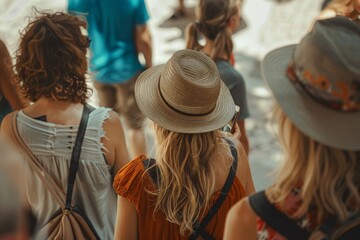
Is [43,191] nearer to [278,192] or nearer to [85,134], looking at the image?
[85,134]

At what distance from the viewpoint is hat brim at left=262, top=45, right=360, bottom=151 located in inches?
50.7

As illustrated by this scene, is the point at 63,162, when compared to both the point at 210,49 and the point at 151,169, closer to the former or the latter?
the point at 151,169

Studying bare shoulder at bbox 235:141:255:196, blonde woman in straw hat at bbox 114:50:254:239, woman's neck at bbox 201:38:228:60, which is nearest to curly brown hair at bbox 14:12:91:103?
blonde woman in straw hat at bbox 114:50:254:239

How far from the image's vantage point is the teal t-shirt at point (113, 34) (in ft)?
10.5

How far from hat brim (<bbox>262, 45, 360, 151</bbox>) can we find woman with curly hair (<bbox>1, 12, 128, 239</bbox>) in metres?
0.84

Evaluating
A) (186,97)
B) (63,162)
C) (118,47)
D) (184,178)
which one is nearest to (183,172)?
(184,178)

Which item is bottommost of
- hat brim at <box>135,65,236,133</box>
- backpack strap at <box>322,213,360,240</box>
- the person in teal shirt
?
the person in teal shirt

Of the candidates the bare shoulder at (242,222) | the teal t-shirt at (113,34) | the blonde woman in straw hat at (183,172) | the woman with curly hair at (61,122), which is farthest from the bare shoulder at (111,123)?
the teal t-shirt at (113,34)

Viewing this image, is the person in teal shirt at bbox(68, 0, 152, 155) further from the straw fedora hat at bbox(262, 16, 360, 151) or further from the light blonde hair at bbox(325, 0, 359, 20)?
the straw fedora hat at bbox(262, 16, 360, 151)

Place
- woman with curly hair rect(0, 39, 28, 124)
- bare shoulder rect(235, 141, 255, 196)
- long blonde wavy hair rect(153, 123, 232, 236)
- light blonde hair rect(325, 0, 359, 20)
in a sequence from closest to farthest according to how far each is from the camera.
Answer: long blonde wavy hair rect(153, 123, 232, 236) < bare shoulder rect(235, 141, 255, 196) < woman with curly hair rect(0, 39, 28, 124) < light blonde hair rect(325, 0, 359, 20)

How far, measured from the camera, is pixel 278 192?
4.35 ft

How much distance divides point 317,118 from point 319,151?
0.10 m

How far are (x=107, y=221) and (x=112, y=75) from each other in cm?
154

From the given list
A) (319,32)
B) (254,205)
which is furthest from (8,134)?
(319,32)
